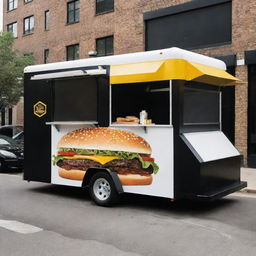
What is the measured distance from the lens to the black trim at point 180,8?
15.5 metres

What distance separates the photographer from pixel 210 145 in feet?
26.1

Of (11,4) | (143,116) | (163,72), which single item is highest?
(11,4)

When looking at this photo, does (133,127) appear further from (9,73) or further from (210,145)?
(9,73)

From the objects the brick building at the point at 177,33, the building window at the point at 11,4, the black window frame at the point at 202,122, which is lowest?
the black window frame at the point at 202,122

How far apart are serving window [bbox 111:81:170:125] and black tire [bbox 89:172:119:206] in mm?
1186

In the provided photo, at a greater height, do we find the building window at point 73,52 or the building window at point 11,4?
the building window at point 11,4

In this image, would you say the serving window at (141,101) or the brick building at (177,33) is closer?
the serving window at (141,101)

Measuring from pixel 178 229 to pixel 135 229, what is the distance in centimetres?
69

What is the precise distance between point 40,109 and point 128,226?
13.1ft

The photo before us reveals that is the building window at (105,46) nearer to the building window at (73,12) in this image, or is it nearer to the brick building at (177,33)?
the brick building at (177,33)

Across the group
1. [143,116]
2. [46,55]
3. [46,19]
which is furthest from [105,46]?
[143,116]

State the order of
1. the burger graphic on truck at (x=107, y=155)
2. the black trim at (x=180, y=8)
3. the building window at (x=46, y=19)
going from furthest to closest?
the building window at (x=46, y=19)
the black trim at (x=180, y=8)
the burger graphic on truck at (x=107, y=155)

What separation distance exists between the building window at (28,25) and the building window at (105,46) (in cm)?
889

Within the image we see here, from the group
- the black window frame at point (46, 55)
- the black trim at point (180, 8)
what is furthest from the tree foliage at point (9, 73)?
the black trim at point (180, 8)
